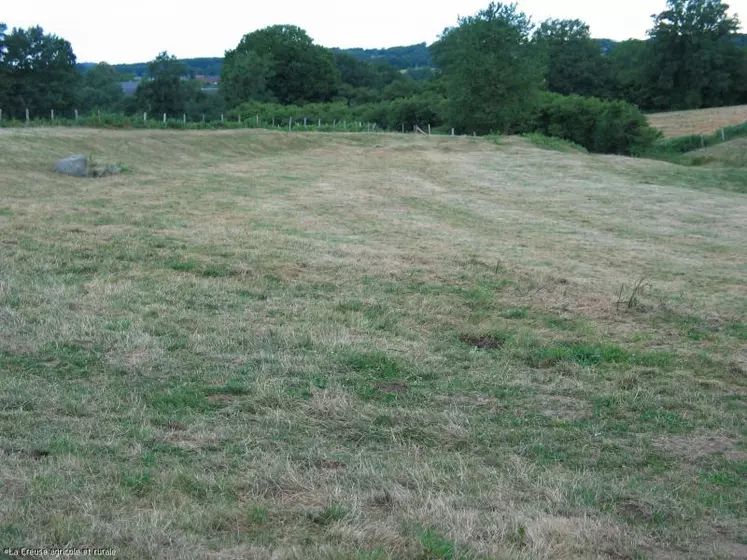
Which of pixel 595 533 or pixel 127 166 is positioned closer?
pixel 595 533

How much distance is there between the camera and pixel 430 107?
6097cm

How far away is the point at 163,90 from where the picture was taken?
61.7 meters

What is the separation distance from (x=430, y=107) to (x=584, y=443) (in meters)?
56.9

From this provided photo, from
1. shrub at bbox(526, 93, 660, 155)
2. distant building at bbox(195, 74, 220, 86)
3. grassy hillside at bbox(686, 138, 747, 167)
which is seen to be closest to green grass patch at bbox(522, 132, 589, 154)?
grassy hillside at bbox(686, 138, 747, 167)

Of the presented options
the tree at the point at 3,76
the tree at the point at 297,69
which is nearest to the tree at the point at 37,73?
the tree at the point at 3,76

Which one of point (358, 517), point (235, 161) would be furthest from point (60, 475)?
point (235, 161)

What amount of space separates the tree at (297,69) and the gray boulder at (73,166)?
58805 mm

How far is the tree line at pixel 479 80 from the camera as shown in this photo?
52.7m

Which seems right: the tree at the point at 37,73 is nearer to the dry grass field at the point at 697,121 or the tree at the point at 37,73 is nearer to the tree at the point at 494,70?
the tree at the point at 494,70

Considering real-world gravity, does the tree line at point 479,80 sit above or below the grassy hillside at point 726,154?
above

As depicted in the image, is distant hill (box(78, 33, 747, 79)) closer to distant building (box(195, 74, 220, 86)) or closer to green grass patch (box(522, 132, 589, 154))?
distant building (box(195, 74, 220, 86))


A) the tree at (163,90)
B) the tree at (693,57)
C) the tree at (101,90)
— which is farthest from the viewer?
the tree at (693,57)

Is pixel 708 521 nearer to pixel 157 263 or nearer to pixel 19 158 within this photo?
pixel 157 263

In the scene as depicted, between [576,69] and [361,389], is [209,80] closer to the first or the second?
[576,69]
